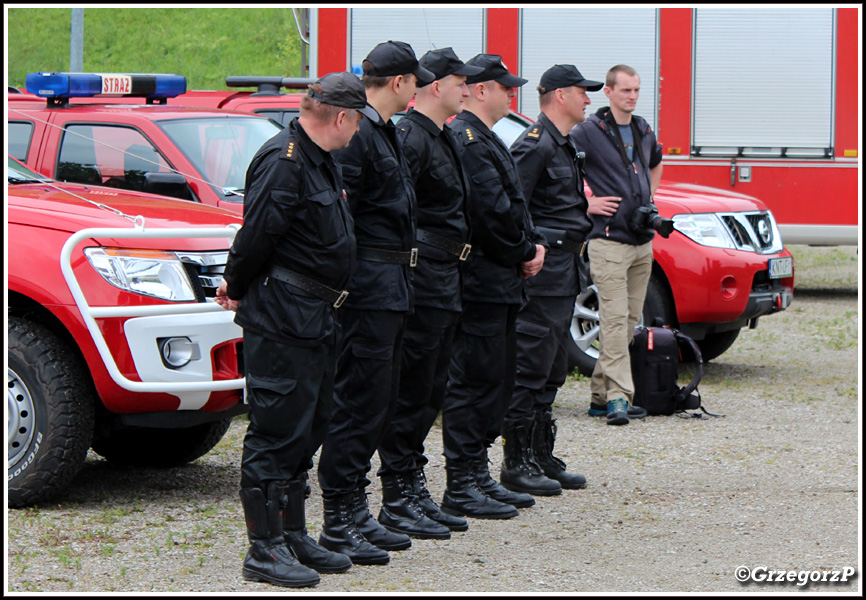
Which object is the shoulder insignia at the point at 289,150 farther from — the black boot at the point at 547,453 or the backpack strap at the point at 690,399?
the backpack strap at the point at 690,399

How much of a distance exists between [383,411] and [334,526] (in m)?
0.47

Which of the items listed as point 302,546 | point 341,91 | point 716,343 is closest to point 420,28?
point 716,343

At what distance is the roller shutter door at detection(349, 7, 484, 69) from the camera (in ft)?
39.1

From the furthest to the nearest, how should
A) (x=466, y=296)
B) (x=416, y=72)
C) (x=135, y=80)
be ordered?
(x=135, y=80), (x=466, y=296), (x=416, y=72)

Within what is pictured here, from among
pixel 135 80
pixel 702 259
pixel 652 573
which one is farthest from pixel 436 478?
pixel 135 80

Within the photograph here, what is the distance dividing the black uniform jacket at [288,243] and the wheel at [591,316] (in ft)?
14.6

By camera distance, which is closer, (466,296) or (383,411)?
(383,411)

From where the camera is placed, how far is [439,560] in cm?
459

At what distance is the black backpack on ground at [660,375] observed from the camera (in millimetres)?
7582

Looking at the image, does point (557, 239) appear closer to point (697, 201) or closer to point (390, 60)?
point (390, 60)

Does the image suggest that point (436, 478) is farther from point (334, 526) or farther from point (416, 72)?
point (416, 72)

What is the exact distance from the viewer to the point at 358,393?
457 centimetres

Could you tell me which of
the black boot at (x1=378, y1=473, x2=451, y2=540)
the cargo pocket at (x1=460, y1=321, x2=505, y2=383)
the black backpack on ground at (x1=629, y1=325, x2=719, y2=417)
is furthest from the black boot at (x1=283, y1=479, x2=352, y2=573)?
the black backpack on ground at (x1=629, y1=325, x2=719, y2=417)

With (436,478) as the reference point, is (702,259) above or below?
above
